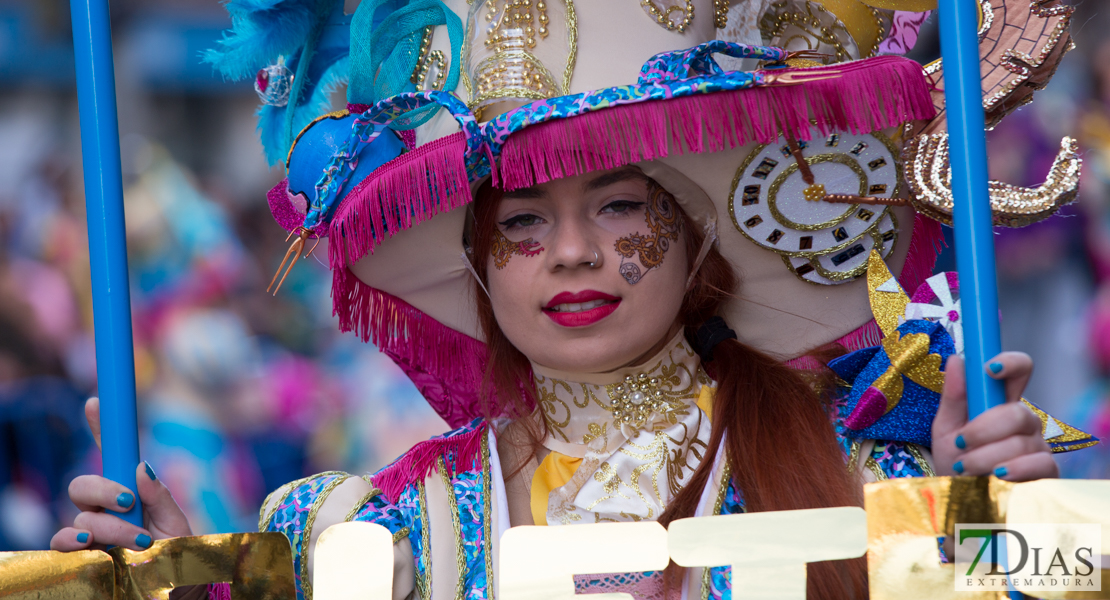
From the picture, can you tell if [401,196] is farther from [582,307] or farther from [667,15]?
[667,15]

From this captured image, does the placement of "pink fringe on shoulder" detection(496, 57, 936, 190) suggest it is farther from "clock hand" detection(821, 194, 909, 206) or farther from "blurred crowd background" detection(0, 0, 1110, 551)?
"blurred crowd background" detection(0, 0, 1110, 551)

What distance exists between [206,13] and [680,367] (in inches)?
92.6

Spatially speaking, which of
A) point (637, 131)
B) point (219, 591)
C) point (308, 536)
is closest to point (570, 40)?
point (637, 131)

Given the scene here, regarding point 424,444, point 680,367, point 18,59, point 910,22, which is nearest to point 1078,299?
point 910,22

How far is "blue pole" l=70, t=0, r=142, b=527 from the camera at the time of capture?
0.92 metres

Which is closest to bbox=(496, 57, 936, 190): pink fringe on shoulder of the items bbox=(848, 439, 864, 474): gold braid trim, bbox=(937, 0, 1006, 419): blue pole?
bbox=(937, 0, 1006, 419): blue pole

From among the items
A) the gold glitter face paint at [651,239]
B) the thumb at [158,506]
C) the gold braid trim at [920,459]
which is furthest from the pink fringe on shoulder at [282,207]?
the gold braid trim at [920,459]

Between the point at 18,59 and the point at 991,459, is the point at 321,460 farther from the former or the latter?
the point at 991,459

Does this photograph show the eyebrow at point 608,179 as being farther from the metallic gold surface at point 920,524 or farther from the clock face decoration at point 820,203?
the metallic gold surface at point 920,524

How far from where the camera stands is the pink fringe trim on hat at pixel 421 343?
66.0 inches

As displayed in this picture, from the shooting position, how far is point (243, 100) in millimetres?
3529

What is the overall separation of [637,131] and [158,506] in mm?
711

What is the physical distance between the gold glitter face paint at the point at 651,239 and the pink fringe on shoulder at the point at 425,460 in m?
0.39

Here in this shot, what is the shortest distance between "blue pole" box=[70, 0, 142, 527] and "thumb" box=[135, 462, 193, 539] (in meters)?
0.05
